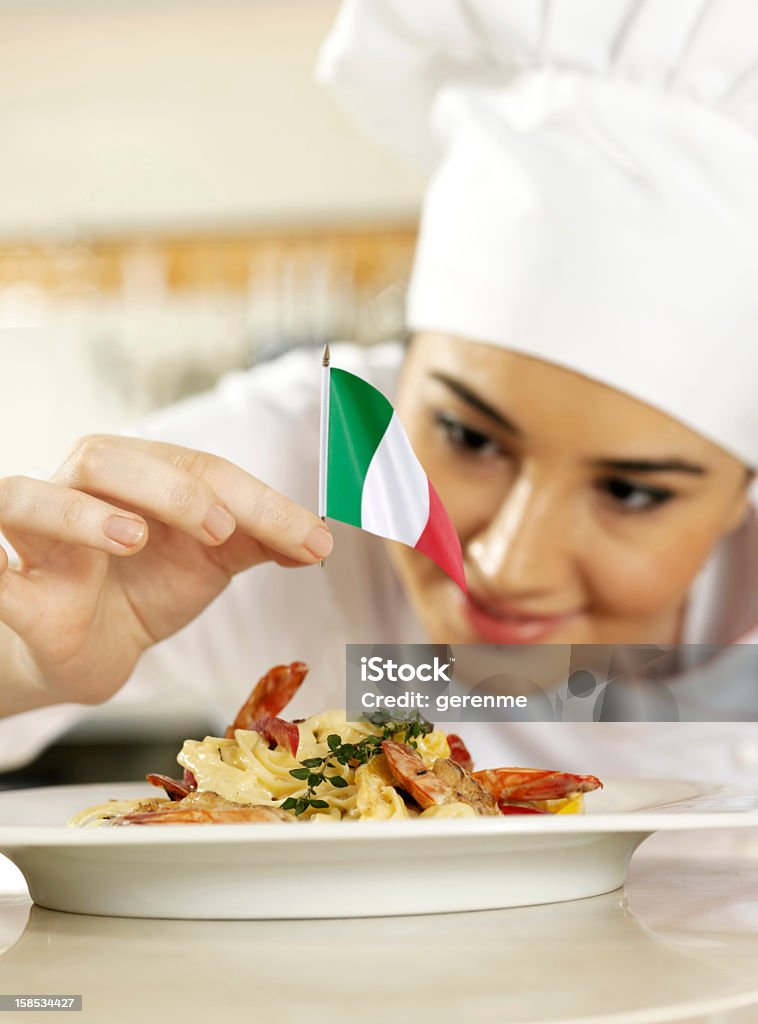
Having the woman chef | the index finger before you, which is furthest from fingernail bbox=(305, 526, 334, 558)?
the woman chef

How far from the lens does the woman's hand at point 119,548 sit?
0.46m

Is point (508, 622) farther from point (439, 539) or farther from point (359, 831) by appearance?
point (359, 831)

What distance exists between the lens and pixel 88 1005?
0.76 ft

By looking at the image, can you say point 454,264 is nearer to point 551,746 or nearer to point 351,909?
point 551,746

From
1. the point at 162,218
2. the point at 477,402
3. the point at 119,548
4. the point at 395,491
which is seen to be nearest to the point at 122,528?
the point at 119,548

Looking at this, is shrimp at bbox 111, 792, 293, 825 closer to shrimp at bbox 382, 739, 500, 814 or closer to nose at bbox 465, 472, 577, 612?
shrimp at bbox 382, 739, 500, 814

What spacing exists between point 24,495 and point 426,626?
2.28 feet

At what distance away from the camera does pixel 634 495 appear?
3.37 feet

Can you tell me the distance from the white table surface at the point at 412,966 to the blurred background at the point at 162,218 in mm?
1619

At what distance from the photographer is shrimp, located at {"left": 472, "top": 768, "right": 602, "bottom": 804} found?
1.16ft

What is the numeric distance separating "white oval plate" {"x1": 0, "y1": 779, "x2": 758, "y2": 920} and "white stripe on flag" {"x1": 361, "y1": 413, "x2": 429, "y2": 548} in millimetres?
162

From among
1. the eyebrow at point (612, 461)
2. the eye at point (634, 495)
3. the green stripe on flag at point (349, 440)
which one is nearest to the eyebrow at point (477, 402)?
the eyebrow at point (612, 461)

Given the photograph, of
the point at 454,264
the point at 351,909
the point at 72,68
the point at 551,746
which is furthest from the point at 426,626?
the point at 72,68

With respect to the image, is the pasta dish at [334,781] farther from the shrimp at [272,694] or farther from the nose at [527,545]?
the nose at [527,545]
